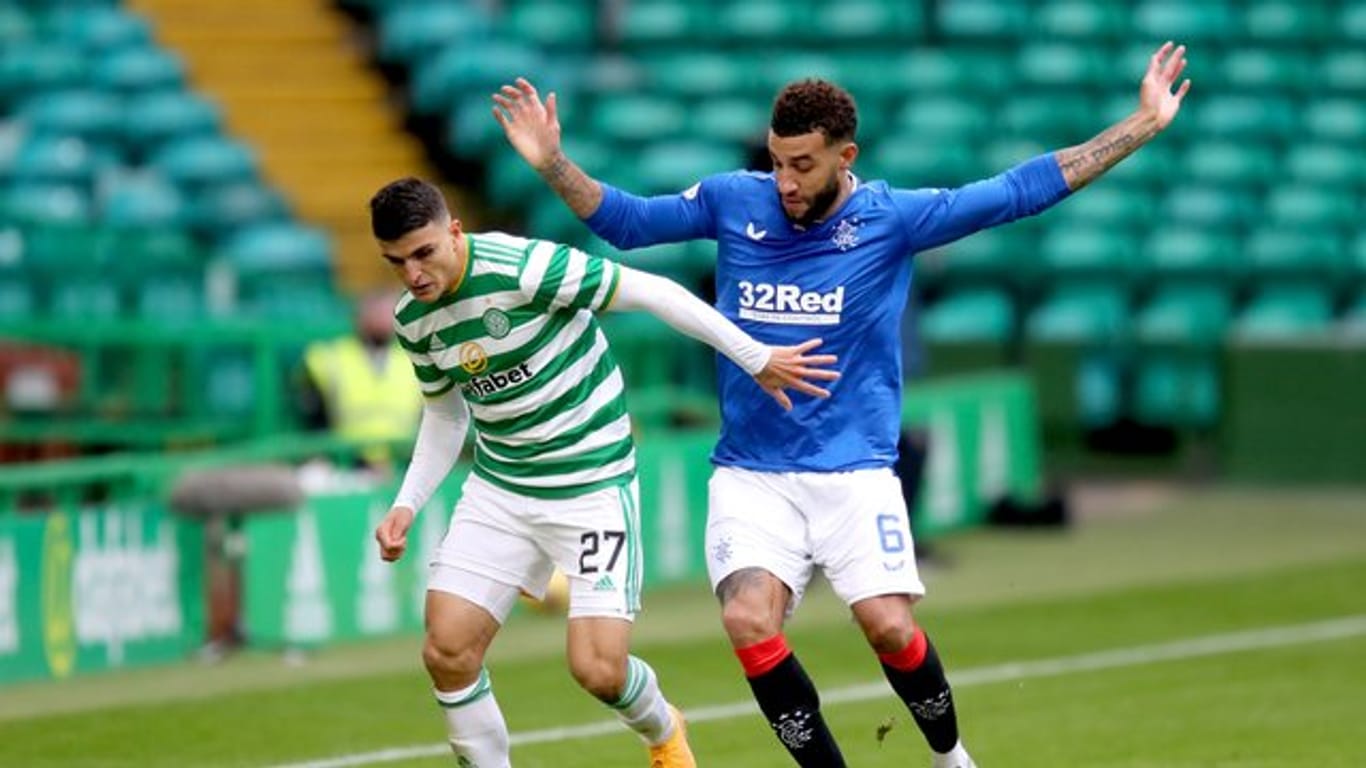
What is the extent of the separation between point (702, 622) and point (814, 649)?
109 centimetres

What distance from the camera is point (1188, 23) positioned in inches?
867

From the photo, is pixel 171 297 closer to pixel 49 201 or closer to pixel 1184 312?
pixel 49 201

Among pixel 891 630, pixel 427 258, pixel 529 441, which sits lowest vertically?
pixel 891 630

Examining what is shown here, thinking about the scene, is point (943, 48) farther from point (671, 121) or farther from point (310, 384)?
point (310, 384)

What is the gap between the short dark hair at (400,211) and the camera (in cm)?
A: 811

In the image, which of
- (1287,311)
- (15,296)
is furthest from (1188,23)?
(15,296)

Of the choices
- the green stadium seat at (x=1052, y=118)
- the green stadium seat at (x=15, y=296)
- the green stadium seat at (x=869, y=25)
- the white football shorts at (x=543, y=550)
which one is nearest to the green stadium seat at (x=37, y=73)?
the green stadium seat at (x=15, y=296)

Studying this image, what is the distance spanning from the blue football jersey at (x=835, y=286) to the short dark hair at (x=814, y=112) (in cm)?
33

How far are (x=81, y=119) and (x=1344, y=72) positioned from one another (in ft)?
31.1

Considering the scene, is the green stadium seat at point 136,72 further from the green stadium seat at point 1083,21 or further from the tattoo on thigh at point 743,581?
the tattoo on thigh at point 743,581

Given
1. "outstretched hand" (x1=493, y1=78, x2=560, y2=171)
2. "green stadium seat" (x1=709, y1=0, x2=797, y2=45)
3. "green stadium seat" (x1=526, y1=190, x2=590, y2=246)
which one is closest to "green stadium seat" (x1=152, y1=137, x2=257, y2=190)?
"green stadium seat" (x1=526, y1=190, x2=590, y2=246)

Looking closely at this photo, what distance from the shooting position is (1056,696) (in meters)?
11.6

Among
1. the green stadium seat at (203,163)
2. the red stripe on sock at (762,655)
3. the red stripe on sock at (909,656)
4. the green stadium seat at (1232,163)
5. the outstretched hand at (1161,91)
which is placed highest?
the outstretched hand at (1161,91)

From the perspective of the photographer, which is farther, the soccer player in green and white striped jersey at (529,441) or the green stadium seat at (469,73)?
the green stadium seat at (469,73)
